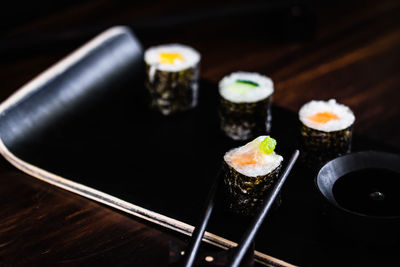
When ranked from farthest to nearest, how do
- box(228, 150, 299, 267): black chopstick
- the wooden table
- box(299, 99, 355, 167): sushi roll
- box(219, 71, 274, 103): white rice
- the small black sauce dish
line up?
box(219, 71, 274, 103): white rice < box(299, 99, 355, 167): sushi roll < the wooden table < the small black sauce dish < box(228, 150, 299, 267): black chopstick

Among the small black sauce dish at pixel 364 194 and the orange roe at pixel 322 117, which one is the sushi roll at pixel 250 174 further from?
the orange roe at pixel 322 117

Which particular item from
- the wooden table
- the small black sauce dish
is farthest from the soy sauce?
the wooden table

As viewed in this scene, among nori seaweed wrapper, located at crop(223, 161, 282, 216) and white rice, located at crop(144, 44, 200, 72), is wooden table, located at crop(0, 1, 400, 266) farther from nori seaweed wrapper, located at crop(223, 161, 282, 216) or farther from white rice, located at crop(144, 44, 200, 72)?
white rice, located at crop(144, 44, 200, 72)

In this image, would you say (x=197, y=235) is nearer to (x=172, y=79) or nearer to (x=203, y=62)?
(x=172, y=79)

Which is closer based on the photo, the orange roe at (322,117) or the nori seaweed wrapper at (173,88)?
the orange roe at (322,117)

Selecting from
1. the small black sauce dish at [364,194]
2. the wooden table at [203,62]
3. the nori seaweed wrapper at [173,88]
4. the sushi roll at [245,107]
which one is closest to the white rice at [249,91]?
the sushi roll at [245,107]

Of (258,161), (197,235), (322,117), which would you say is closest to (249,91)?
(322,117)
